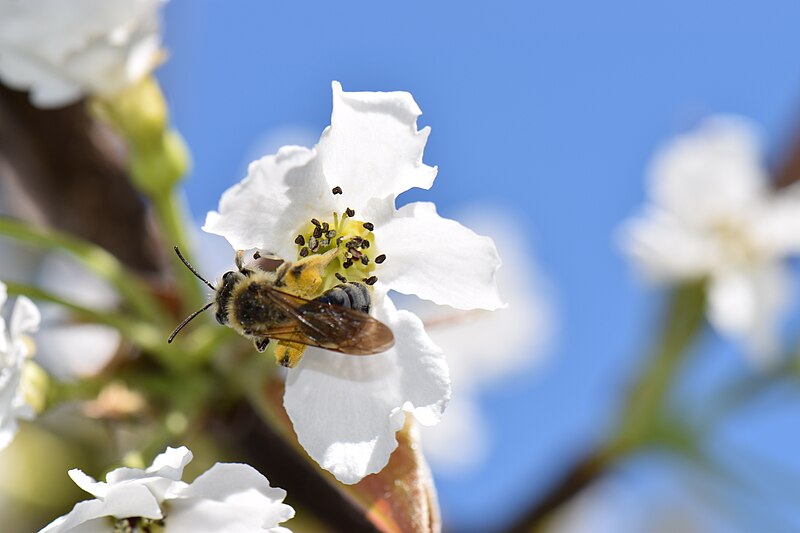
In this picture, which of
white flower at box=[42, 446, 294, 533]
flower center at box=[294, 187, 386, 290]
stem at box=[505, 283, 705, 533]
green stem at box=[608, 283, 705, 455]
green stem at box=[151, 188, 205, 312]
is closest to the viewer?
white flower at box=[42, 446, 294, 533]

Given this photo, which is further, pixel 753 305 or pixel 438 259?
pixel 753 305

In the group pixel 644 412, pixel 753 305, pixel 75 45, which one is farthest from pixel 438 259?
pixel 753 305

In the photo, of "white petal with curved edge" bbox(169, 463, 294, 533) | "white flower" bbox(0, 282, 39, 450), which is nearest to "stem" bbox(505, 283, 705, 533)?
"white petal with curved edge" bbox(169, 463, 294, 533)

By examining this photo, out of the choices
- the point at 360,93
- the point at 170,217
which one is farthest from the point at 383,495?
the point at 170,217

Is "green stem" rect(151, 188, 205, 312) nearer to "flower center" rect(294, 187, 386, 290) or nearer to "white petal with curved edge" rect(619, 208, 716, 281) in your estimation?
"flower center" rect(294, 187, 386, 290)

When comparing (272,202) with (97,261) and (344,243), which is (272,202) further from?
(97,261)

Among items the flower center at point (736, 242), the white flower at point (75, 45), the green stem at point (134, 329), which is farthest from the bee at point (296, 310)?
the flower center at point (736, 242)
